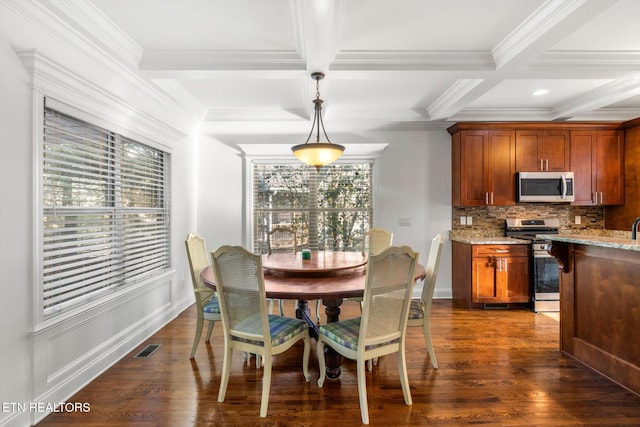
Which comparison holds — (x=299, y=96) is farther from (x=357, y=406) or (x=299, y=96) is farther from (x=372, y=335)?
(x=357, y=406)

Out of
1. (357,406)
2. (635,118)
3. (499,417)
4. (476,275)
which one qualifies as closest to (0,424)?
(357,406)

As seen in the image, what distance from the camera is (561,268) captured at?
9.30 feet

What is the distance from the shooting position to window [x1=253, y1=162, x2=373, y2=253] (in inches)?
185

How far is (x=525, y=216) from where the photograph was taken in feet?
14.9

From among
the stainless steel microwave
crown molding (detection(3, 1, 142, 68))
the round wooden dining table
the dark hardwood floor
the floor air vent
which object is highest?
crown molding (detection(3, 1, 142, 68))

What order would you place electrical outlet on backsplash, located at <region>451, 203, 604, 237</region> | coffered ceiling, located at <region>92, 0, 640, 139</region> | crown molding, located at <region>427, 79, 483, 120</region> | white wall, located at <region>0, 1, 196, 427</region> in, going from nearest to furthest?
white wall, located at <region>0, 1, 196, 427</region>, coffered ceiling, located at <region>92, 0, 640, 139</region>, crown molding, located at <region>427, 79, 483, 120</region>, electrical outlet on backsplash, located at <region>451, 203, 604, 237</region>

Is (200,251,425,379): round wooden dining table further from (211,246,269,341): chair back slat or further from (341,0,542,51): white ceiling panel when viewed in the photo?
(341,0,542,51): white ceiling panel

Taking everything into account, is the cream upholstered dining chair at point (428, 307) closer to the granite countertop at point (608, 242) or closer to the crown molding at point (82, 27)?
the granite countertop at point (608, 242)

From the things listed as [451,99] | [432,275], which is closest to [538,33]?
[451,99]

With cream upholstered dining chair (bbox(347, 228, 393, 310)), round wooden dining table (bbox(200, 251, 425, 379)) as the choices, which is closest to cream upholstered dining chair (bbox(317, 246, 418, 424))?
round wooden dining table (bbox(200, 251, 425, 379))

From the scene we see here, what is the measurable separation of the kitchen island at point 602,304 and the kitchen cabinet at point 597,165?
209 cm

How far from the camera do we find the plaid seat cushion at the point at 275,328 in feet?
6.70

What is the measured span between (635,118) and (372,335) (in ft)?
15.1

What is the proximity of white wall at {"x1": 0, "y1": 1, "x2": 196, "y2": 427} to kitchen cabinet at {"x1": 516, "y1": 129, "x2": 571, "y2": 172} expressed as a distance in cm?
446
